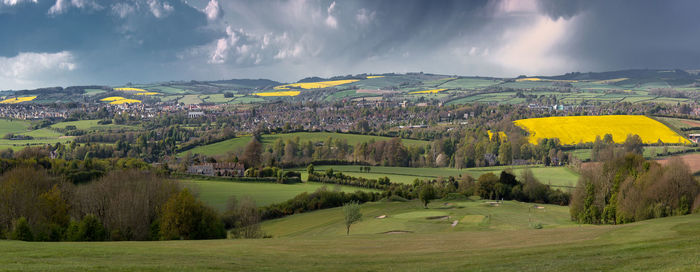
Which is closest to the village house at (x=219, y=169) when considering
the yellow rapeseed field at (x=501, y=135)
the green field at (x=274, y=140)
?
the green field at (x=274, y=140)

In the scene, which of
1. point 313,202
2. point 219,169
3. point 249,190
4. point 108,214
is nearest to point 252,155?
point 219,169

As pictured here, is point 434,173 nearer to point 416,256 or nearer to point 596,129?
point 596,129

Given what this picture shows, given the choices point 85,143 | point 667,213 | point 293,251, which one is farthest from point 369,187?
point 85,143

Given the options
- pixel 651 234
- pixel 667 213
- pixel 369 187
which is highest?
pixel 651 234

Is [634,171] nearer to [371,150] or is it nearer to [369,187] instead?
[369,187]

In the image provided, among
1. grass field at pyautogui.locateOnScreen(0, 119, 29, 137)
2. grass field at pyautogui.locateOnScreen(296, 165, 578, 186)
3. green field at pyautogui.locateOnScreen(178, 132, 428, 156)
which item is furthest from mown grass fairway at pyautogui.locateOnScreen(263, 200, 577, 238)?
grass field at pyautogui.locateOnScreen(0, 119, 29, 137)

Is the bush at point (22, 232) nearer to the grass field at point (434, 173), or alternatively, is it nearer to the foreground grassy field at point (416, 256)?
the foreground grassy field at point (416, 256)

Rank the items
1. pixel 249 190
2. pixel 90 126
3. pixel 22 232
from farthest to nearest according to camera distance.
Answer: pixel 90 126, pixel 249 190, pixel 22 232
